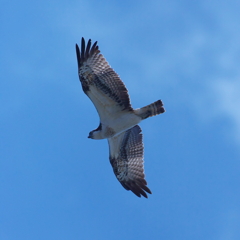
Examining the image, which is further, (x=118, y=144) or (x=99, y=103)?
(x=118, y=144)

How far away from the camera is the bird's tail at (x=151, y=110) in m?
11.8

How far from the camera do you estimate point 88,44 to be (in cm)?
1177

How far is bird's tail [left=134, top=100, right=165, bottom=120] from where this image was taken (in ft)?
38.5

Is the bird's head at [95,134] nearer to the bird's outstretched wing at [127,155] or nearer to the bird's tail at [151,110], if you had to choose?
the bird's outstretched wing at [127,155]

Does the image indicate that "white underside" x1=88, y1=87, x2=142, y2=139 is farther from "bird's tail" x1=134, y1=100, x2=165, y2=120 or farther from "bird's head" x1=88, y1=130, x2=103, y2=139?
"bird's tail" x1=134, y1=100, x2=165, y2=120

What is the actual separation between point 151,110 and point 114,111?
963mm

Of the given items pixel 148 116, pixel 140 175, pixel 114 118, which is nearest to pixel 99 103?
pixel 114 118

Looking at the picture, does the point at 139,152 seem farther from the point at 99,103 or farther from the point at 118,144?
the point at 99,103

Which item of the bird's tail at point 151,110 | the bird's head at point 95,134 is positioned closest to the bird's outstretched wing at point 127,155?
the bird's head at point 95,134

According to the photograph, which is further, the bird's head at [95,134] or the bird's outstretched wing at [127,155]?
the bird's outstretched wing at [127,155]

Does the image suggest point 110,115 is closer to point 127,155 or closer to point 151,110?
point 151,110

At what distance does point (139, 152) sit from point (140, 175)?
0.71 m

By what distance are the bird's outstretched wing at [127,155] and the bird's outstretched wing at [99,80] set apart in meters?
1.35

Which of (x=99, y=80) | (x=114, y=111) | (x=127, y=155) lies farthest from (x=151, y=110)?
(x=127, y=155)
